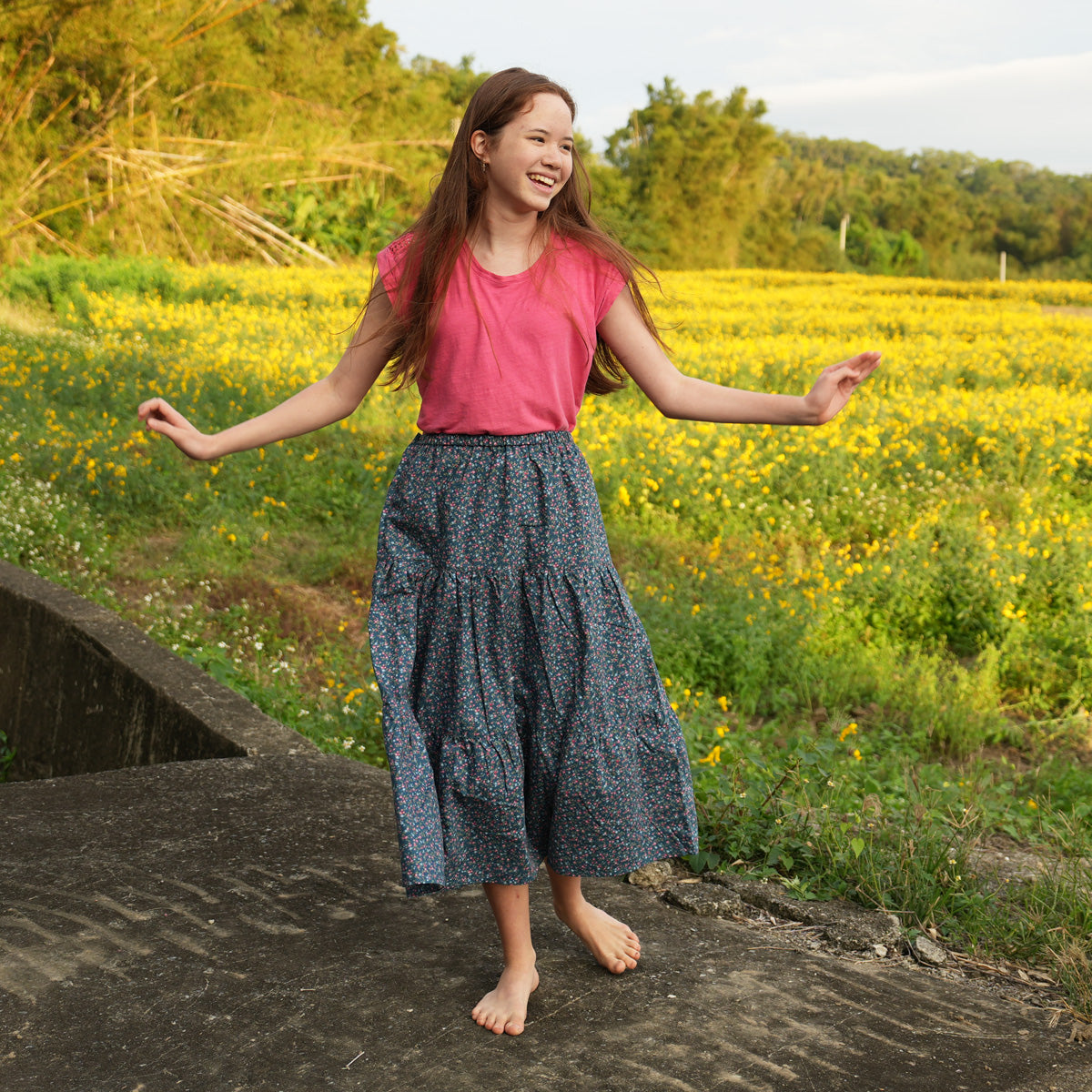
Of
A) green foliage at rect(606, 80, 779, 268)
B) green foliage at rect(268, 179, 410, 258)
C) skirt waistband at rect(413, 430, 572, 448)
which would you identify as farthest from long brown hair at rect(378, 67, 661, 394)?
green foliage at rect(606, 80, 779, 268)

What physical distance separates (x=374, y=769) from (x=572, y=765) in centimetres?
113

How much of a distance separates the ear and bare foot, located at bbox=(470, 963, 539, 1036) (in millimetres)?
1350

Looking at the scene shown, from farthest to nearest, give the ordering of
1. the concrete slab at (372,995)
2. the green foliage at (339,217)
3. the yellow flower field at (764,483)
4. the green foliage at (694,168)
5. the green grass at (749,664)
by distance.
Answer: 1. the green foliage at (694,168)
2. the green foliage at (339,217)
3. the yellow flower field at (764,483)
4. the green grass at (749,664)
5. the concrete slab at (372,995)

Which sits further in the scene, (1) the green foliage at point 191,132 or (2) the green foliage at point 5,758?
(1) the green foliage at point 191,132

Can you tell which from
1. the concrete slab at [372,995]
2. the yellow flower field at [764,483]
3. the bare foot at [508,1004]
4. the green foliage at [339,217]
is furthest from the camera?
the green foliage at [339,217]

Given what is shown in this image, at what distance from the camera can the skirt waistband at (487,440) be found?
2008mm

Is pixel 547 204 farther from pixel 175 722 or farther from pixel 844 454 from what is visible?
pixel 844 454

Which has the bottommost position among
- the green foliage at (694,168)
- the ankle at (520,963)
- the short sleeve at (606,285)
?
the ankle at (520,963)

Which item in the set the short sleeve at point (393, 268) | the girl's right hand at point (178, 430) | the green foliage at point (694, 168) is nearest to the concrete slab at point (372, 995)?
the girl's right hand at point (178, 430)

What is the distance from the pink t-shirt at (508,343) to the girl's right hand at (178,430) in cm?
40

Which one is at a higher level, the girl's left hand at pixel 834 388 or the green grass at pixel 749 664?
the girl's left hand at pixel 834 388

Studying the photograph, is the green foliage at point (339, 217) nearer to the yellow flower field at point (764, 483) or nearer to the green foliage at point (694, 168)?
the yellow flower field at point (764, 483)

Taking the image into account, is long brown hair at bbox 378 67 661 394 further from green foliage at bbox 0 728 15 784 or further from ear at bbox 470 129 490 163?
green foliage at bbox 0 728 15 784

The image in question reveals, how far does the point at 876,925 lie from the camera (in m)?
2.28
